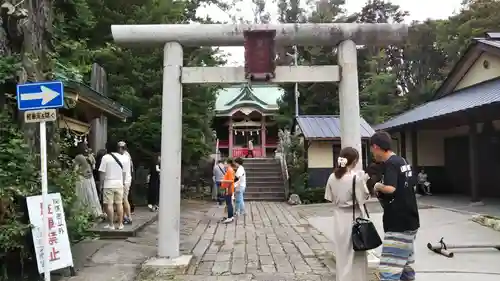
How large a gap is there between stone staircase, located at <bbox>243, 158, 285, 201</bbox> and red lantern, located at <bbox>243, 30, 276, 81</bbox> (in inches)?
502

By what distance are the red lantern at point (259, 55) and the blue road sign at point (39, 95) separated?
2.71 meters

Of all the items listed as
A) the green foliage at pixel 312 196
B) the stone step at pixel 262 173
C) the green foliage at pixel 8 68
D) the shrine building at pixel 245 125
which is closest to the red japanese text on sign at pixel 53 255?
the green foliage at pixel 8 68

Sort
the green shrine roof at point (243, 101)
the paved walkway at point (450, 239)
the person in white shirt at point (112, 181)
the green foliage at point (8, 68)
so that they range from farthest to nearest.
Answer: the green shrine roof at point (243, 101), the person in white shirt at point (112, 181), the paved walkway at point (450, 239), the green foliage at point (8, 68)

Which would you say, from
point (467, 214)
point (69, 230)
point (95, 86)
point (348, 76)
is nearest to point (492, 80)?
→ point (467, 214)

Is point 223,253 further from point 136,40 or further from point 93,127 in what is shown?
point 93,127

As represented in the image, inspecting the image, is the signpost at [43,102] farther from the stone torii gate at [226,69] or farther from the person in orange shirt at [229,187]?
the person in orange shirt at [229,187]

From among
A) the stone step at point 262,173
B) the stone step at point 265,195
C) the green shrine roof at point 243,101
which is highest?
the green shrine roof at point 243,101

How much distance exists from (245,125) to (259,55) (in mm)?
22623

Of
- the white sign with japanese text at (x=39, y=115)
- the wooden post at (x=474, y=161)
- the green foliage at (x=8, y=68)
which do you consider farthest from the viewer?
the wooden post at (x=474, y=161)

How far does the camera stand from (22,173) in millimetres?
5016

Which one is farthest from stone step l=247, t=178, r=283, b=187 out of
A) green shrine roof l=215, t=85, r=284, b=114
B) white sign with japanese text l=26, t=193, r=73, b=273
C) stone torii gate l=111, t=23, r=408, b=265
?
white sign with japanese text l=26, t=193, r=73, b=273

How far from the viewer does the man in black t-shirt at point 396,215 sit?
433 centimetres

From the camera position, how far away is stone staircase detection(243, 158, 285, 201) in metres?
19.0

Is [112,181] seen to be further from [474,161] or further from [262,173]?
[262,173]
